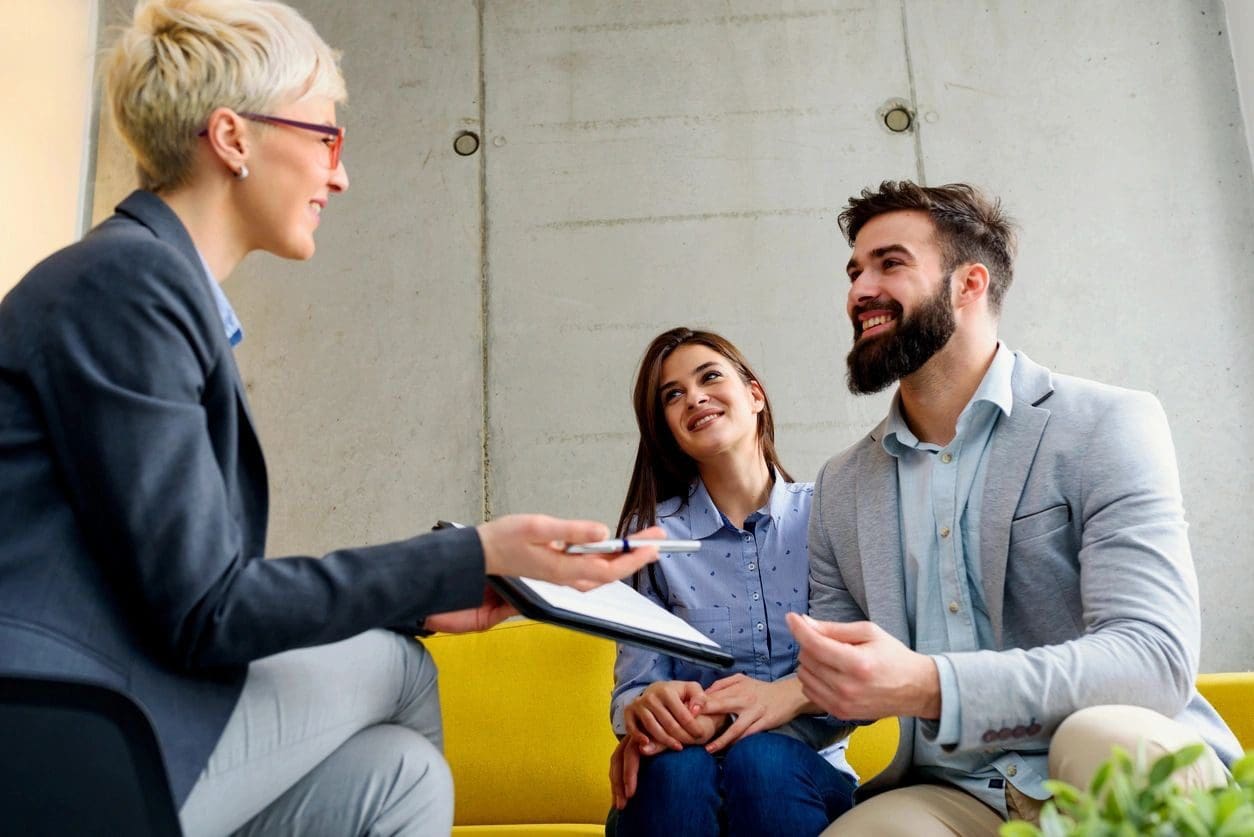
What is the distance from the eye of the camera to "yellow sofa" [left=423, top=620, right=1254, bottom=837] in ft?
8.45

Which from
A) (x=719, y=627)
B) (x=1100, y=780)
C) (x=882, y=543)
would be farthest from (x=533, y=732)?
(x=1100, y=780)

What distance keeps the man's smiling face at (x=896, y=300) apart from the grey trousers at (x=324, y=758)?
1060 mm

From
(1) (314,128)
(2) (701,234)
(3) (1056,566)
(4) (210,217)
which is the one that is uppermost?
(2) (701,234)

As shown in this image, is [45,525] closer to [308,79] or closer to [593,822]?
[308,79]

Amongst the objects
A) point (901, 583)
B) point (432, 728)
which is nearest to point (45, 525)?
point (432, 728)

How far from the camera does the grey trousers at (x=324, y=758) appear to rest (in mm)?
1104

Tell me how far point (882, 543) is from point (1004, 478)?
0.22m

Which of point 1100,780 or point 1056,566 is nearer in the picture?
point 1100,780

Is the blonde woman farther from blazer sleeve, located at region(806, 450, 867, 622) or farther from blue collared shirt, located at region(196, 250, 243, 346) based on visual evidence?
blazer sleeve, located at region(806, 450, 867, 622)

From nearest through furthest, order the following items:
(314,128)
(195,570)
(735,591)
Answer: (195,570), (314,128), (735,591)

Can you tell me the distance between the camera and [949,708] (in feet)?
4.48

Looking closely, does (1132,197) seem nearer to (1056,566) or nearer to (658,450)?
(658,450)

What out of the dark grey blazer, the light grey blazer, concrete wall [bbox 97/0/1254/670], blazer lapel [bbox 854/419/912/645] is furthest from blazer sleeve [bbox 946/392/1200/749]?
concrete wall [bbox 97/0/1254/670]

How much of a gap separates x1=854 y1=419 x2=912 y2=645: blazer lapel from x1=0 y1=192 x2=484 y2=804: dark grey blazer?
888 millimetres
